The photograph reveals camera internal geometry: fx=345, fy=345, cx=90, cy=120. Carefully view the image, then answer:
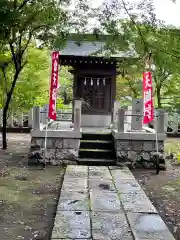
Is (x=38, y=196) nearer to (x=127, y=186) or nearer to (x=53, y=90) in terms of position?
(x=127, y=186)

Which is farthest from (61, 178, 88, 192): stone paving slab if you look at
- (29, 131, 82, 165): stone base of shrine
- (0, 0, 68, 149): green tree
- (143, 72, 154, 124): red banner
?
(0, 0, 68, 149): green tree

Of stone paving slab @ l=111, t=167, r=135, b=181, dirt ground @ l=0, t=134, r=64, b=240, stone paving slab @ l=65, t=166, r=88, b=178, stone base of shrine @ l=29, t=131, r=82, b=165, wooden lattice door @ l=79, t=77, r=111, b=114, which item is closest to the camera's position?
dirt ground @ l=0, t=134, r=64, b=240

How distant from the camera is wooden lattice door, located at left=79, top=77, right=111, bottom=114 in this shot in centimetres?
1566

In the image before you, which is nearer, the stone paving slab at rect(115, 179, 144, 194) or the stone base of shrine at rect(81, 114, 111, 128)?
the stone paving slab at rect(115, 179, 144, 194)

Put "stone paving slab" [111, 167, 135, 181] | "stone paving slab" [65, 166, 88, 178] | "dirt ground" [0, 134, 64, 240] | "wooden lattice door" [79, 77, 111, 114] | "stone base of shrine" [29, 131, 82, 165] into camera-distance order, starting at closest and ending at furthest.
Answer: "dirt ground" [0, 134, 64, 240] < "stone paving slab" [111, 167, 135, 181] < "stone paving slab" [65, 166, 88, 178] < "stone base of shrine" [29, 131, 82, 165] < "wooden lattice door" [79, 77, 111, 114]

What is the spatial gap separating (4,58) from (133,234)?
9.78 meters

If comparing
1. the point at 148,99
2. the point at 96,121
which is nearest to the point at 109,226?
the point at 148,99

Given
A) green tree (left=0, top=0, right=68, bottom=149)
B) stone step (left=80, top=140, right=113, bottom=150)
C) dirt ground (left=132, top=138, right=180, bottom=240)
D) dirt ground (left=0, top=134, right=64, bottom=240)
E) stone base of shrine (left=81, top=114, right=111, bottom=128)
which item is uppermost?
green tree (left=0, top=0, right=68, bottom=149)

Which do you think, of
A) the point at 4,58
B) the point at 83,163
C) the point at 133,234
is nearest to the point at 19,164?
the point at 83,163

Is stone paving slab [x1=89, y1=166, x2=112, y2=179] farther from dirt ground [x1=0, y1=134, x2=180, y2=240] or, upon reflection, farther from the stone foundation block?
the stone foundation block

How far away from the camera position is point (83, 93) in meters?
15.7

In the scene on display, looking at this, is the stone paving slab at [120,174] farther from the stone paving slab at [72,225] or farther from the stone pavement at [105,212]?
the stone paving slab at [72,225]

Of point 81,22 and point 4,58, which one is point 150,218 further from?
point 4,58

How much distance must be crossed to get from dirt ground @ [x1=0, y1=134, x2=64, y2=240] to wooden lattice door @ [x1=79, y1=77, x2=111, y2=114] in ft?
16.2
